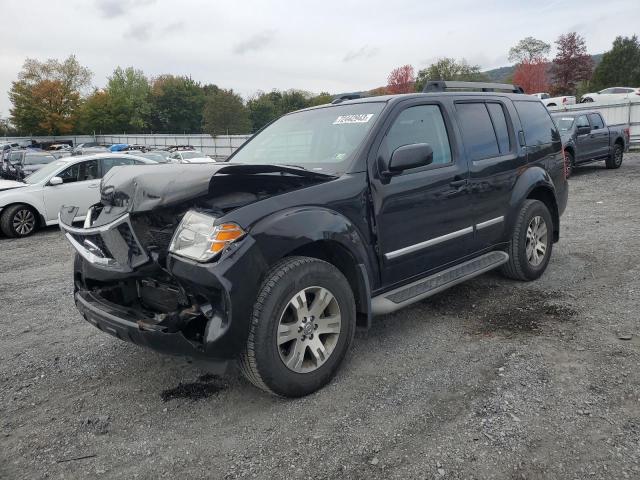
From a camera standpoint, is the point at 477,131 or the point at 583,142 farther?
the point at 583,142

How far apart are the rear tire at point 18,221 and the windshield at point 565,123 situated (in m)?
13.5

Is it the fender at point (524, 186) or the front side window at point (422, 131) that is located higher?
the front side window at point (422, 131)

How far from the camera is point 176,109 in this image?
80188 millimetres

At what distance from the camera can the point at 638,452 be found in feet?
8.02

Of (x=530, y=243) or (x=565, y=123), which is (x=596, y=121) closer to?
(x=565, y=123)

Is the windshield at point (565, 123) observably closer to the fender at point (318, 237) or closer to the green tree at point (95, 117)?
the fender at point (318, 237)

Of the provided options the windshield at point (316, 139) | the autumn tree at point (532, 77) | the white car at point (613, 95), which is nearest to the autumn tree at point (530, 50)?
the autumn tree at point (532, 77)

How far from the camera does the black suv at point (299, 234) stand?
2.80 meters

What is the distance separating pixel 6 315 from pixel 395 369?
412 cm

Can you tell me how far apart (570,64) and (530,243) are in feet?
225

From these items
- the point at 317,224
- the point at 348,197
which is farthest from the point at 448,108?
the point at 317,224

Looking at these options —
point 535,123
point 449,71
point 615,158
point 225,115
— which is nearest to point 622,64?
point 449,71

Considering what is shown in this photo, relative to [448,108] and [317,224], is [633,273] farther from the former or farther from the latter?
[317,224]

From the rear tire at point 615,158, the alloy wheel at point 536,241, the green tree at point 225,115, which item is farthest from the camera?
the green tree at point 225,115
